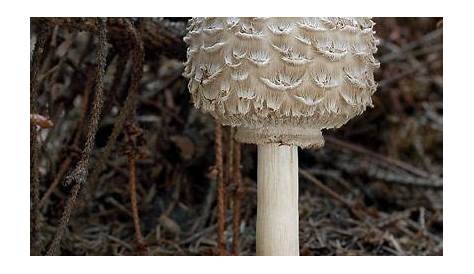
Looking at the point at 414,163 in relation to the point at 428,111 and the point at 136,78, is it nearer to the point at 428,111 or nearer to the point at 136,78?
the point at 428,111

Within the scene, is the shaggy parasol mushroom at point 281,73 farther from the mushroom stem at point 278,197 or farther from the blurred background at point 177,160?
the blurred background at point 177,160

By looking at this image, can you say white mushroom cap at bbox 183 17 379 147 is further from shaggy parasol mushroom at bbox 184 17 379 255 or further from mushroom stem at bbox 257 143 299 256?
mushroom stem at bbox 257 143 299 256

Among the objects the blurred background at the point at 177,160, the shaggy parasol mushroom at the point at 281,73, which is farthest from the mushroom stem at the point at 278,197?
the blurred background at the point at 177,160

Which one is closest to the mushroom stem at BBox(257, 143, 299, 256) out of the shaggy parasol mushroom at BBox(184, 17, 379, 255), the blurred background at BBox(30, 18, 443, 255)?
the shaggy parasol mushroom at BBox(184, 17, 379, 255)

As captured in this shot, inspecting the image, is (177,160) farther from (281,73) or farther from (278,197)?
(281,73)

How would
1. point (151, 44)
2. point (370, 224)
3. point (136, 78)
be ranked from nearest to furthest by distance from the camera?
point (136, 78)
point (151, 44)
point (370, 224)

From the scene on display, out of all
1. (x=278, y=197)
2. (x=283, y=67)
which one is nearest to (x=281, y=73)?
(x=283, y=67)

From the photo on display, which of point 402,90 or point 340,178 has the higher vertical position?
point 402,90

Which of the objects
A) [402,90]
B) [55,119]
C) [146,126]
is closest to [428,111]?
[402,90]
